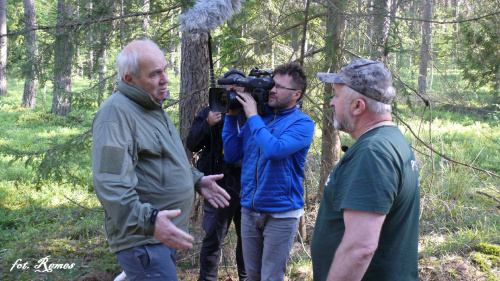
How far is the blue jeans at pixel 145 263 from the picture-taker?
2.11 m

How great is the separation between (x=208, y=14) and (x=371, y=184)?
118 inches

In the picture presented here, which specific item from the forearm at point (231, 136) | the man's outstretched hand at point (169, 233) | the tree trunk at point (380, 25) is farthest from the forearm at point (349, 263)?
the tree trunk at point (380, 25)

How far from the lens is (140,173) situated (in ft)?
6.99

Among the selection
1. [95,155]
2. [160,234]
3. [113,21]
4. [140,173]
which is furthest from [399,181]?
[113,21]

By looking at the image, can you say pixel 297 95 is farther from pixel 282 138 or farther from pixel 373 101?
pixel 373 101

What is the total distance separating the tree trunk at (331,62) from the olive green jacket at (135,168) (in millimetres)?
2098

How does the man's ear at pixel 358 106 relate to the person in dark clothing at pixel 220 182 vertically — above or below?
above

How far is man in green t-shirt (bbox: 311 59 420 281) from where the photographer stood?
1.53 meters

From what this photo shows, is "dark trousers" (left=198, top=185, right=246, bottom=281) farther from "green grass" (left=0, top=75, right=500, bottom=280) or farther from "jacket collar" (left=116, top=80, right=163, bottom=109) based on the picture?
"jacket collar" (left=116, top=80, right=163, bottom=109)

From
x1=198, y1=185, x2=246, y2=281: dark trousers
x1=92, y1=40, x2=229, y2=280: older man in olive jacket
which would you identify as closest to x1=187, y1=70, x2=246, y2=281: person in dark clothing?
x1=198, y1=185, x2=246, y2=281: dark trousers

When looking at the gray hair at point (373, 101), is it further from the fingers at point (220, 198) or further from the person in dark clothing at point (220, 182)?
the person in dark clothing at point (220, 182)

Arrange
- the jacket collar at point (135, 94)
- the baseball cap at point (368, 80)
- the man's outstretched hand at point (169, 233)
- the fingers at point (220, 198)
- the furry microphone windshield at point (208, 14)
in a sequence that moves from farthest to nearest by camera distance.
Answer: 1. the furry microphone windshield at point (208, 14)
2. the fingers at point (220, 198)
3. the jacket collar at point (135, 94)
4. the man's outstretched hand at point (169, 233)
5. the baseball cap at point (368, 80)

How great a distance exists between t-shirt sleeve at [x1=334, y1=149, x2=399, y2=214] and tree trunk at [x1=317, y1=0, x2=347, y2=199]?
2.42m

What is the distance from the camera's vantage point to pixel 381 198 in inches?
59.5
